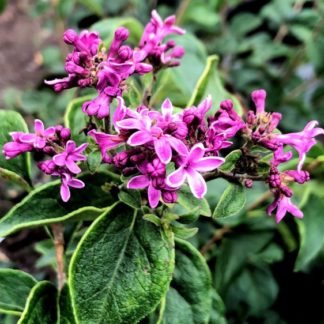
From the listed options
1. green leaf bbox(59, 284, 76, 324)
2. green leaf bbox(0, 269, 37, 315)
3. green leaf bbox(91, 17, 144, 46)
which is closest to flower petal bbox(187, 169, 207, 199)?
green leaf bbox(59, 284, 76, 324)

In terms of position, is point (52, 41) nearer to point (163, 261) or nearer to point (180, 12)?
point (180, 12)

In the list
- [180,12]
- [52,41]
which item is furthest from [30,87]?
[180,12]

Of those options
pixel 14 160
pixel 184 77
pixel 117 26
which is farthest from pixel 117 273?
pixel 117 26

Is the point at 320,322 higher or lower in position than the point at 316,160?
lower

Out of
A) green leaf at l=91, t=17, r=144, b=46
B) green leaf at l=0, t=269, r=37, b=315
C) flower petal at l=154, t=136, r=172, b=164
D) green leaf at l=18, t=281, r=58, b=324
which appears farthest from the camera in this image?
green leaf at l=91, t=17, r=144, b=46

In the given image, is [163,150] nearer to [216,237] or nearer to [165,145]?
[165,145]

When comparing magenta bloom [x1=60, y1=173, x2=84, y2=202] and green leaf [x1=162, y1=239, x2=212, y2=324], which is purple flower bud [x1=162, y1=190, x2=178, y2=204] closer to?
magenta bloom [x1=60, y1=173, x2=84, y2=202]
